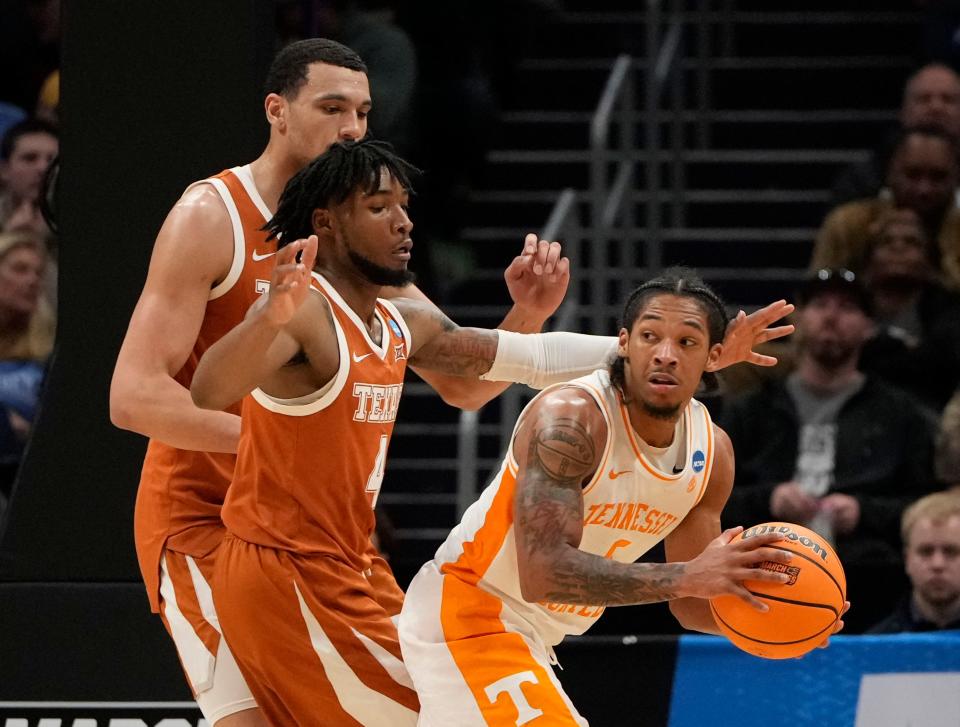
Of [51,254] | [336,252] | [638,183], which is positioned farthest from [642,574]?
[638,183]

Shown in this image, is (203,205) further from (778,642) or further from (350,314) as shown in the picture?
(778,642)

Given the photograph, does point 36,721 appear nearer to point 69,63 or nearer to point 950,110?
point 69,63

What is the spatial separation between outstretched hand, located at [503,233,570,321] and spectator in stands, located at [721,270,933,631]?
6.67 feet

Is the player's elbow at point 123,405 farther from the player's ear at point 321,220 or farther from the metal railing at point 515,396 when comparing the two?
the metal railing at point 515,396

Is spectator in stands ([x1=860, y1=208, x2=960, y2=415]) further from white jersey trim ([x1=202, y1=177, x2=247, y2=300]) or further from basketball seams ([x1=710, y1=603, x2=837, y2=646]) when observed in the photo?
white jersey trim ([x1=202, y1=177, x2=247, y2=300])

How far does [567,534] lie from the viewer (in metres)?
3.81

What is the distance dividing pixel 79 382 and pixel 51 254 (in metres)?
2.39

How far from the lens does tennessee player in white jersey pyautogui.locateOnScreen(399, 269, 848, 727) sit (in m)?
3.81

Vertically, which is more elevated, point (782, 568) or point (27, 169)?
point (27, 169)

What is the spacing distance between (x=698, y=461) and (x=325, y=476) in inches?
36.1

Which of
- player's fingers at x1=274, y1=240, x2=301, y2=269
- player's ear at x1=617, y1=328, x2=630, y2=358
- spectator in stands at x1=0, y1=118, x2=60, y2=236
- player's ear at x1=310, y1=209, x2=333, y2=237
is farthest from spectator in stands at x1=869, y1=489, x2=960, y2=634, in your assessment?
spectator in stands at x1=0, y1=118, x2=60, y2=236

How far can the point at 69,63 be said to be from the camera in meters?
5.03

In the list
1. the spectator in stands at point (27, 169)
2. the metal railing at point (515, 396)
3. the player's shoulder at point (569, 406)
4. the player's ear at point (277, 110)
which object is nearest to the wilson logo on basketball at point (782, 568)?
the player's shoulder at point (569, 406)

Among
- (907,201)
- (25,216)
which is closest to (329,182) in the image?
(25,216)
